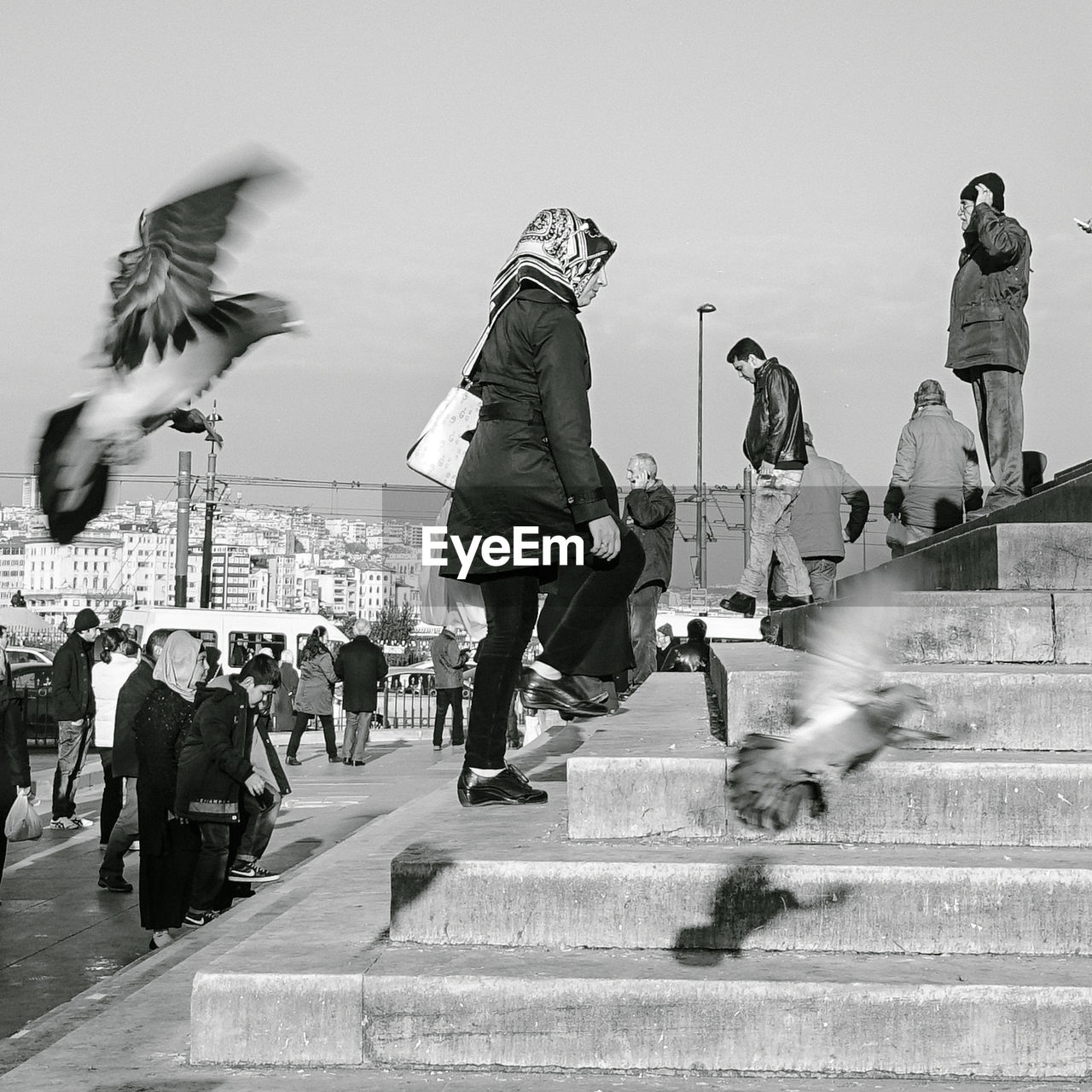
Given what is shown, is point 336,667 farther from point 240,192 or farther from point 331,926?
point 240,192

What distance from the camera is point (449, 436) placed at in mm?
4305

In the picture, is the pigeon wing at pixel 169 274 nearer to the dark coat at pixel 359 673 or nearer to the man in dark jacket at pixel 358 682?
the man in dark jacket at pixel 358 682

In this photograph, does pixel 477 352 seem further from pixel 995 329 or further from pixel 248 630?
pixel 248 630

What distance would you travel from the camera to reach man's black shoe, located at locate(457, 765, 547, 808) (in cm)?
427

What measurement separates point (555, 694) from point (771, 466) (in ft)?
11.7

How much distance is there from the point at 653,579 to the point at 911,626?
4255mm

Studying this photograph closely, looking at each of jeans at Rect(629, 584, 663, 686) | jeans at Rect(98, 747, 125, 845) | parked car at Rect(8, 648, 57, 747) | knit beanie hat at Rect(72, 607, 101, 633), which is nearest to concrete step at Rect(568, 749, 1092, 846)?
jeans at Rect(629, 584, 663, 686)

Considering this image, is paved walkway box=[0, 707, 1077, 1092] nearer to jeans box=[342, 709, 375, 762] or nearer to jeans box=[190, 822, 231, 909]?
jeans box=[190, 822, 231, 909]

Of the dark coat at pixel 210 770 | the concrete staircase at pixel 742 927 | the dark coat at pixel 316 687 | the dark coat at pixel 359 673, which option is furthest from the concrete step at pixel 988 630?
the dark coat at pixel 316 687

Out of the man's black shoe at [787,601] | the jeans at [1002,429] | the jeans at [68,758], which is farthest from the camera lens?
the jeans at [68,758]

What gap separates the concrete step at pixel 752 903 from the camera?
3.18m

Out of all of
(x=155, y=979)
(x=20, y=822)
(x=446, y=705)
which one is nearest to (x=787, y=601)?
(x=20, y=822)

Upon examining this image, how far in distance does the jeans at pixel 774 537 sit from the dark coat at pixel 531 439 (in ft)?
15.6

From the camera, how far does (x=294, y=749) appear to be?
61.0ft
